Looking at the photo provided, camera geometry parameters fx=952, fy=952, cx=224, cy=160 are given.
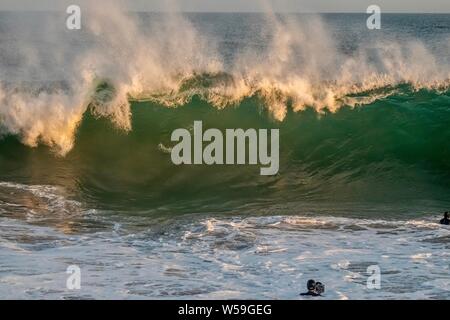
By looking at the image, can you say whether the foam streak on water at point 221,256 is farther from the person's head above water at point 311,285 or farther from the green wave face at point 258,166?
the green wave face at point 258,166

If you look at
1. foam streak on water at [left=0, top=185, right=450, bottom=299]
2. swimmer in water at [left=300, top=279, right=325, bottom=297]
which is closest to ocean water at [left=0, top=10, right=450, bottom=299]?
foam streak on water at [left=0, top=185, right=450, bottom=299]

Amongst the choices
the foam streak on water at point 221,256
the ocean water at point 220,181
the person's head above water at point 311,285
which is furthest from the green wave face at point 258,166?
the person's head above water at point 311,285

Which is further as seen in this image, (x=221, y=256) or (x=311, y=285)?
(x=221, y=256)

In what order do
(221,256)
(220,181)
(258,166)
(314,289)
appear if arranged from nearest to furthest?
1. (314,289)
2. (221,256)
3. (220,181)
4. (258,166)

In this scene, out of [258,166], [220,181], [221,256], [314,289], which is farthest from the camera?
[258,166]

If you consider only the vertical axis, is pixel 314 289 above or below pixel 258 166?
below

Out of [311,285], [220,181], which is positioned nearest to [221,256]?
[311,285]

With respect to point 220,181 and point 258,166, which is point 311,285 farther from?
point 258,166
